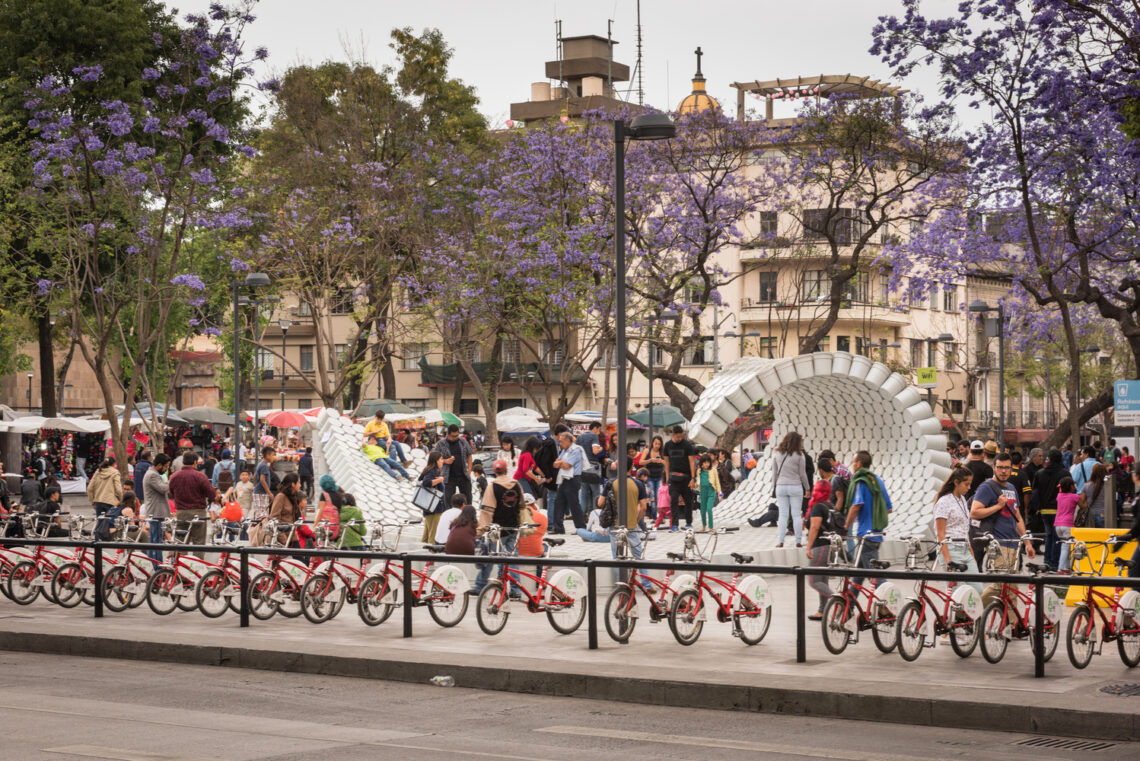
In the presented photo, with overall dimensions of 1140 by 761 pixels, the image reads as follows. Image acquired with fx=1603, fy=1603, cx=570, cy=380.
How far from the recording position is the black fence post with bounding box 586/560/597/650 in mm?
13355

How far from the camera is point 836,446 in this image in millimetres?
30000

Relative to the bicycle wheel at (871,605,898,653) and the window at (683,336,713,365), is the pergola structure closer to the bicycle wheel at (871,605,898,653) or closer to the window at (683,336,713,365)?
the window at (683,336,713,365)

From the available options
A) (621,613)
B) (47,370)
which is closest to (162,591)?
(621,613)

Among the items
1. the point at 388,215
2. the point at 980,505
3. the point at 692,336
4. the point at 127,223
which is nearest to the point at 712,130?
the point at 692,336

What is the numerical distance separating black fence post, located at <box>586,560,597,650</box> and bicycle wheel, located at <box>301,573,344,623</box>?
2917mm

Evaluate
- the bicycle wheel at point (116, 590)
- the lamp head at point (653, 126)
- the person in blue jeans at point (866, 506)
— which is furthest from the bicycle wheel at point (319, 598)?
the lamp head at point (653, 126)

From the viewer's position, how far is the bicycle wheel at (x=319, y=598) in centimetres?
1553

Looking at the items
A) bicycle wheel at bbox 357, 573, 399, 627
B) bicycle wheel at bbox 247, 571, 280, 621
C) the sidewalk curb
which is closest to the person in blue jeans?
the sidewalk curb

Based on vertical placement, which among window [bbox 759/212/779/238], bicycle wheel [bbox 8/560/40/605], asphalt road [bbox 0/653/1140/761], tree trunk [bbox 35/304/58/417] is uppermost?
window [bbox 759/212/779/238]

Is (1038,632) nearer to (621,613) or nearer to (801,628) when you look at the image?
(801,628)

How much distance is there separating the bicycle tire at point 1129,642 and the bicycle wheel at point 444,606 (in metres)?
5.94

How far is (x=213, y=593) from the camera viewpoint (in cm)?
1600

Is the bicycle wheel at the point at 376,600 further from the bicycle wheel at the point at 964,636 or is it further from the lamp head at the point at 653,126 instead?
the lamp head at the point at 653,126

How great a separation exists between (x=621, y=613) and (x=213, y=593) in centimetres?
461
